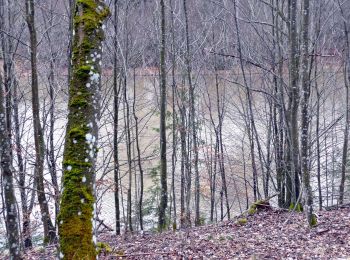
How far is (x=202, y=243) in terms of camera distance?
7.46 m

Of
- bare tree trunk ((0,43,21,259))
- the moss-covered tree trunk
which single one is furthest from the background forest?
the moss-covered tree trunk

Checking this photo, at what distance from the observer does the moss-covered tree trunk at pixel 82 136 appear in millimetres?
3725

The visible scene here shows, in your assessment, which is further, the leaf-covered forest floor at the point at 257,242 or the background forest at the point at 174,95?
the background forest at the point at 174,95

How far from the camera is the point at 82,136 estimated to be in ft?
12.4

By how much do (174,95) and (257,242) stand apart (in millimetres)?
9500

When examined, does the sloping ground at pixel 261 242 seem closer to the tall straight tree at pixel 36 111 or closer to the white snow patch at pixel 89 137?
the tall straight tree at pixel 36 111

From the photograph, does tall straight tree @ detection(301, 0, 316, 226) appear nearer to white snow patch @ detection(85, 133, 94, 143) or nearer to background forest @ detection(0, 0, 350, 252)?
background forest @ detection(0, 0, 350, 252)

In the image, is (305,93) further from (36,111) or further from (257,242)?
(36,111)

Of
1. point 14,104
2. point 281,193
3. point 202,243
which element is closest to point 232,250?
point 202,243

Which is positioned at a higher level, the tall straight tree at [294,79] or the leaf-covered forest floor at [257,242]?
the tall straight tree at [294,79]

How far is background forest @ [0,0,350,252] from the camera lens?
32.8 feet

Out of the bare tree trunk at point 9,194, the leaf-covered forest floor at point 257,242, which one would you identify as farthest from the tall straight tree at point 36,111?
the bare tree trunk at point 9,194

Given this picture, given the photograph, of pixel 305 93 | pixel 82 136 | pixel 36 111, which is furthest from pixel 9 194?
pixel 305 93

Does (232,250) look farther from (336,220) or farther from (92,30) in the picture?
(92,30)
